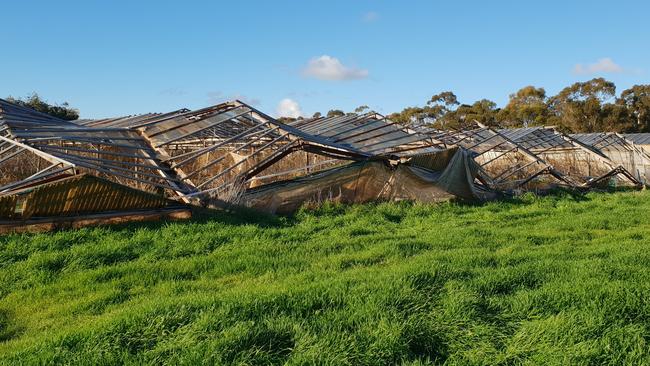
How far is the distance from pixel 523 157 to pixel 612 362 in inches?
725

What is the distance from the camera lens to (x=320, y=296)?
5.09m

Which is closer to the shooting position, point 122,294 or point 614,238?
point 122,294

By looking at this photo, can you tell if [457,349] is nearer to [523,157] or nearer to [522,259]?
[522,259]

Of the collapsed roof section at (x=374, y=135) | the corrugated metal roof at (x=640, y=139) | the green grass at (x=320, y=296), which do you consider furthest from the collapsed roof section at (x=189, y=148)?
the corrugated metal roof at (x=640, y=139)

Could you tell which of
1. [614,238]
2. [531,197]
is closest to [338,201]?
[614,238]

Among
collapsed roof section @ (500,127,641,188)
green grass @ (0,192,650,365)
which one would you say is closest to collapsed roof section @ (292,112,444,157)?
collapsed roof section @ (500,127,641,188)

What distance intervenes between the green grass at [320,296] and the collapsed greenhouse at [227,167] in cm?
86

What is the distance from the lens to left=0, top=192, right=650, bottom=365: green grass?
13.3 feet

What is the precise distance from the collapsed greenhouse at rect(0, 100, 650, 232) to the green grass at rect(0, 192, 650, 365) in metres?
0.86

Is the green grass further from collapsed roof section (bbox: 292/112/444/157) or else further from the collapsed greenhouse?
collapsed roof section (bbox: 292/112/444/157)

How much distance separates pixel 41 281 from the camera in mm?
6285

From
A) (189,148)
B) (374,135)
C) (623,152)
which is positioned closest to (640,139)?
(623,152)

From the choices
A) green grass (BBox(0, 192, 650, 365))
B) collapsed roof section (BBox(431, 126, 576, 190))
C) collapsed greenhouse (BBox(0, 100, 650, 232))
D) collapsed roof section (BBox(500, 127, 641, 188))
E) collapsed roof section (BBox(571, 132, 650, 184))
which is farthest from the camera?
collapsed roof section (BBox(571, 132, 650, 184))

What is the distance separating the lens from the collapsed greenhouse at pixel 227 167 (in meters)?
9.31
